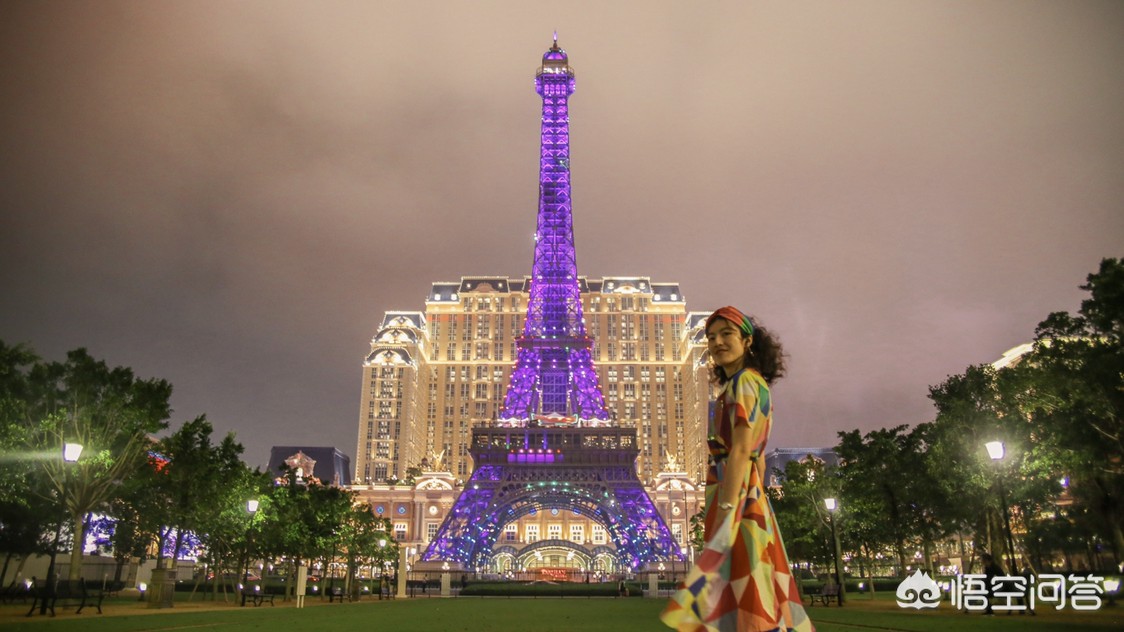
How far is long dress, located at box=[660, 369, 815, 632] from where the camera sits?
4.77m

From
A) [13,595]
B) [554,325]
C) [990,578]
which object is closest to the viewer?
[990,578]

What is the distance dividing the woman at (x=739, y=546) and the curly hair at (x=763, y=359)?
1.48 ft

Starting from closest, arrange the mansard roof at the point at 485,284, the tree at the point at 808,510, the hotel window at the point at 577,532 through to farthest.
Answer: the tree at the point at 808,510 < the hotel window at the point at 577,532 < the mansard roof at the point at 485,284

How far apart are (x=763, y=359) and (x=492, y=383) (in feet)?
507

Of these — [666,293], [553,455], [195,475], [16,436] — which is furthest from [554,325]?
[666,293]

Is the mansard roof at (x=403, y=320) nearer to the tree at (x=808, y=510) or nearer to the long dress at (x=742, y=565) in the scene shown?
the tree at (x=808, y=510)

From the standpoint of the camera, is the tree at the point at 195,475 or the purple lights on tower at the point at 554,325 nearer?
the tree at the point at 195,475

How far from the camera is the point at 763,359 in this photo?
5.85 metres

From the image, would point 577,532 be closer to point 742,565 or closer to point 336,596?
point 336,596

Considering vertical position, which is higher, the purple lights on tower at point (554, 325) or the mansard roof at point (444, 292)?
the mansard roof at point (444, 292)

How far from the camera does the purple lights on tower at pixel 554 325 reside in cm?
8750

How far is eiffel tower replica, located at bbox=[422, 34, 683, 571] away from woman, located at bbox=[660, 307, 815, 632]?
68960mm

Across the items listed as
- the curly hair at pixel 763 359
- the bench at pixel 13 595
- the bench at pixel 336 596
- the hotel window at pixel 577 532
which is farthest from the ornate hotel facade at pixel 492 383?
the curly hair at pixel 763 359

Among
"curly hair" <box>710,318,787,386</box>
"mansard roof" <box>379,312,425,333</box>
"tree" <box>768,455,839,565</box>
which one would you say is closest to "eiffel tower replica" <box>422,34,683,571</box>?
"tree" <box>768,455,839,565</box>
